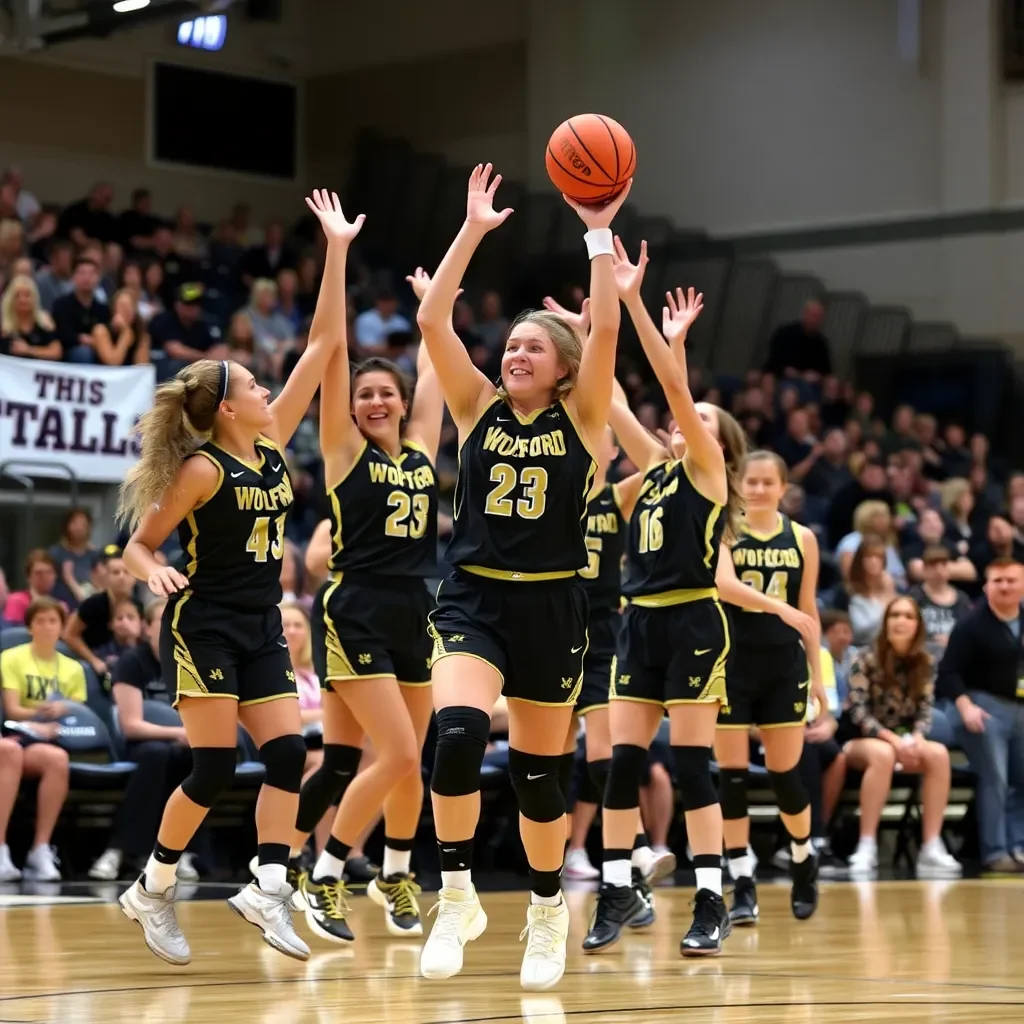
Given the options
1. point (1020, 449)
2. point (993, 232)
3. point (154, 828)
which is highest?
point (993, 232)

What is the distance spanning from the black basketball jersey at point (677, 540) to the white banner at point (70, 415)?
6.22m

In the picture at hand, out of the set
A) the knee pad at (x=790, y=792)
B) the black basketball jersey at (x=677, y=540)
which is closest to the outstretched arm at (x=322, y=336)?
the black basketball jersey at (x=677, y=540)

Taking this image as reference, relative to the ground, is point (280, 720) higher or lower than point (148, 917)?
higher

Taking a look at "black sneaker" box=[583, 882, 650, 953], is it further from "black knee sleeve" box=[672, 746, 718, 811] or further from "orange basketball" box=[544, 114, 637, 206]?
"orange basketball" box=[544, 114, 637, 206]

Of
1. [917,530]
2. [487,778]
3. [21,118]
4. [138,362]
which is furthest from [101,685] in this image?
[21,118]

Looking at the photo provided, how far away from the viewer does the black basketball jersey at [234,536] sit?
5.77 meters

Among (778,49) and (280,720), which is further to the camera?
(778,49)

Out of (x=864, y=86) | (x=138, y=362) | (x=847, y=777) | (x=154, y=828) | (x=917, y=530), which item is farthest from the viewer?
(x=864, y=86)

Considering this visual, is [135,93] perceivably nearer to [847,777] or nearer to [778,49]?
[778,49]

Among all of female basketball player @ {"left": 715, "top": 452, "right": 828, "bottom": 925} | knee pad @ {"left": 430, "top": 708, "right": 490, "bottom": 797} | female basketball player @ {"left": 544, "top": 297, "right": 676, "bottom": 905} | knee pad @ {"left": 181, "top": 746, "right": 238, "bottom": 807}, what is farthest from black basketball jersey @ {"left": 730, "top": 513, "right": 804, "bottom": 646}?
knee pad @ {"left": 430, "top": 708, "right": 490, "bottom": 797}

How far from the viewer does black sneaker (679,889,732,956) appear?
611cm

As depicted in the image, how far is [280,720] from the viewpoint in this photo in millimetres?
5770

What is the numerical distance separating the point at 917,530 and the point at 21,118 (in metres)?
10.9

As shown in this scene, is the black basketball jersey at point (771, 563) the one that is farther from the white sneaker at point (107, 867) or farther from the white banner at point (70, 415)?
the white banner at point (70, 415)
